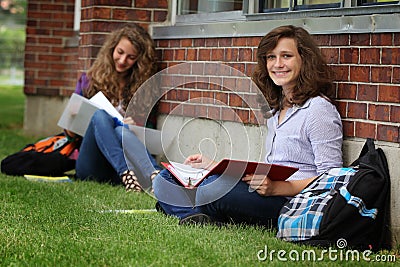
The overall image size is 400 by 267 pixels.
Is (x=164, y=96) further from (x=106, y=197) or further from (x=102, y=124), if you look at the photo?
(x=106, y=197)

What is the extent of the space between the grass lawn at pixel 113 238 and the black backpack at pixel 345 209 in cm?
11

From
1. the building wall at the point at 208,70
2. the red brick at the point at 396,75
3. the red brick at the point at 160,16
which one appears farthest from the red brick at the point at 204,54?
the red brick at the point at 396,75

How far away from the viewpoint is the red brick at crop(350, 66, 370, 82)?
191 inches

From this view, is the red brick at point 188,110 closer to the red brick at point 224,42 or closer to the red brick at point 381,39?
the red brick at point 224,42

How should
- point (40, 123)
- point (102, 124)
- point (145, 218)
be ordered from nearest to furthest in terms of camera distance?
1. point (145, 218)
2. point (102, 124)
3. point (40, 123)

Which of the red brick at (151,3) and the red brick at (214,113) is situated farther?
the red brick at (151,3)

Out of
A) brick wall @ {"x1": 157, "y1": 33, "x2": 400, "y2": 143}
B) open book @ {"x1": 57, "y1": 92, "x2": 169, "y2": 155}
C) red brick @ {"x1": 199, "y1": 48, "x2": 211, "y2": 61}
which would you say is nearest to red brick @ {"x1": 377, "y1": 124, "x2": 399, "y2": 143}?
brick wall @ {"x1": 157, "y1": 33, "x2": 400, "y2": 143}

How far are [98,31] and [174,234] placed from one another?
3555 millimetres

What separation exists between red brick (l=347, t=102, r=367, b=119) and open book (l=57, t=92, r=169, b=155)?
6.80 ft

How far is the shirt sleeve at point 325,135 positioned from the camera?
471 centimetres

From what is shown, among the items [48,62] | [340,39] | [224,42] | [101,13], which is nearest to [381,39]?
[340,39]

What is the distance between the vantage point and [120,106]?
6934 mm

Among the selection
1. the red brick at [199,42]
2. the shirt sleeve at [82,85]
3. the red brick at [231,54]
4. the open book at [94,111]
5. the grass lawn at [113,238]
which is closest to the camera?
the grass lawn at [113,238]

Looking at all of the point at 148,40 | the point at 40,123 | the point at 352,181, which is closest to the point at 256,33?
the point at 148,40
